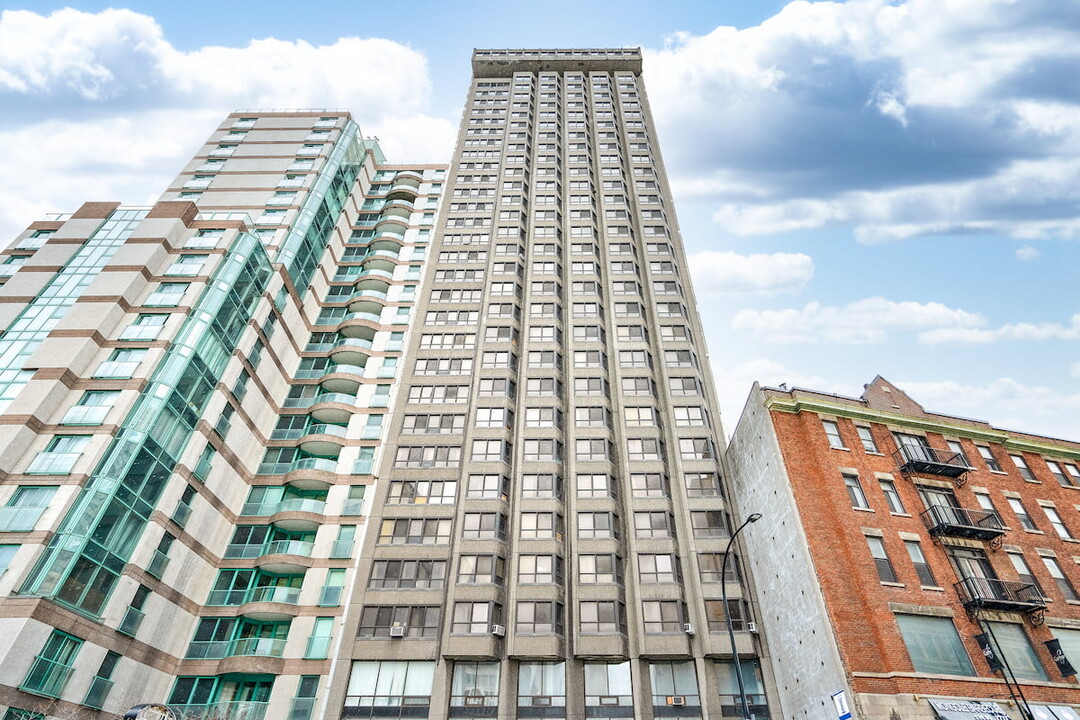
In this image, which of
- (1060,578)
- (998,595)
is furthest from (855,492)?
(1060,578)

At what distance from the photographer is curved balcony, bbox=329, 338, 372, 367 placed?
4812cm

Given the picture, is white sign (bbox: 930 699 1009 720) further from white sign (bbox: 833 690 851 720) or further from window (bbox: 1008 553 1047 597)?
window (bbox: 1008 553 1047 597)

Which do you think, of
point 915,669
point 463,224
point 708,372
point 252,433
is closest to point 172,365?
point 252,433

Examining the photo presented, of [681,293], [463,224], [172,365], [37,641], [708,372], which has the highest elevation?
[463,224]

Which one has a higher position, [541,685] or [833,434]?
[833,434]

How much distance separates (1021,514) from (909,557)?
910 centimetres

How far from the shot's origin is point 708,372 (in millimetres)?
48531

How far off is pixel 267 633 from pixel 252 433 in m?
12.8

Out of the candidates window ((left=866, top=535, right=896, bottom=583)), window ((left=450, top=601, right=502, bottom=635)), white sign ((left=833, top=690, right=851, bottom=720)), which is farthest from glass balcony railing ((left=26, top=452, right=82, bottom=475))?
window ((left=866, top=535, right=896, bottom=583))

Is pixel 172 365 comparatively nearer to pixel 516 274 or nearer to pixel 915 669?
pixel 516 274

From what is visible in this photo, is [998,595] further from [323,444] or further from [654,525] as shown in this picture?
[323,444]

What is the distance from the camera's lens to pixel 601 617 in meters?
35.0

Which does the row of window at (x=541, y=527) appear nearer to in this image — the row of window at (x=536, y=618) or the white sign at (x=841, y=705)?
the row of window at (x=536, y=618)

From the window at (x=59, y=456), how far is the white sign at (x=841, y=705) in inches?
1459
